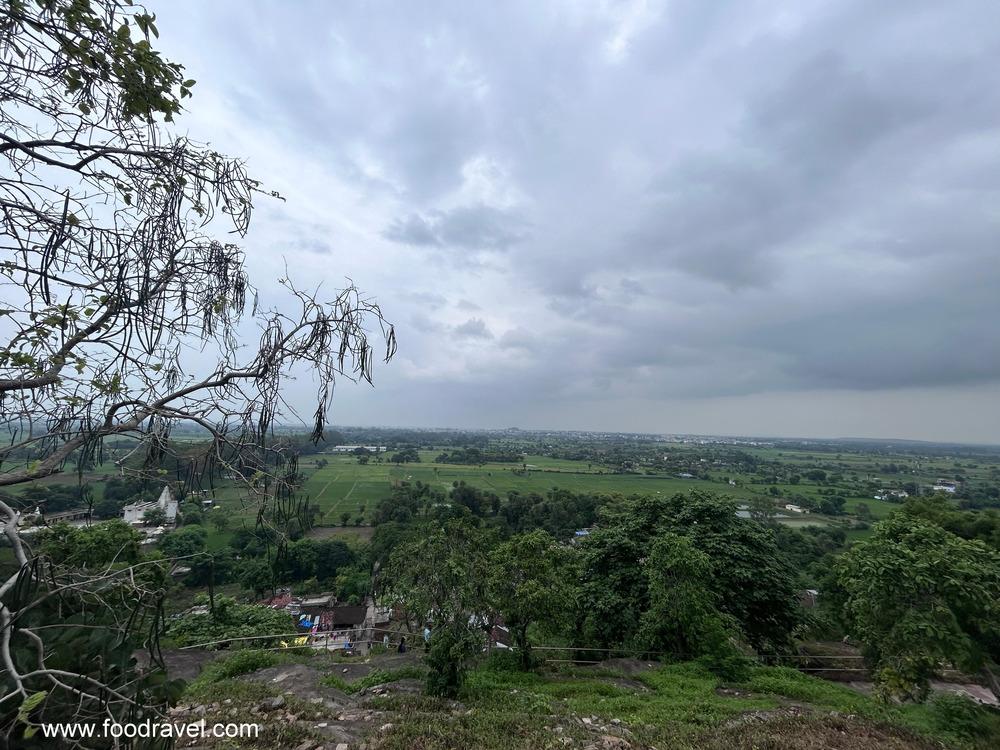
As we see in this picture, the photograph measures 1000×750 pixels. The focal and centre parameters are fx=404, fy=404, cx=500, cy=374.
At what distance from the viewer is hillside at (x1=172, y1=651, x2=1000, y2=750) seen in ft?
14.2

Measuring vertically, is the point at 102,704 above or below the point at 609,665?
above

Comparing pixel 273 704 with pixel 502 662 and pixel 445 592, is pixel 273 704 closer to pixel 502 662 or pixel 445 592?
pixel 445 592

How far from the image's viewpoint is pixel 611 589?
35.2ft

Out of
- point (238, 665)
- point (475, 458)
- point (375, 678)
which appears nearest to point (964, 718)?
point (375, 678)

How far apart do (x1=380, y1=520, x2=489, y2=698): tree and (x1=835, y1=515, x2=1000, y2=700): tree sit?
5.53 m

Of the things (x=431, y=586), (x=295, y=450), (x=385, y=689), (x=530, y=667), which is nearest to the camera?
(x=295, y=450)

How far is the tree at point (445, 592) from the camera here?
5730 millimetres

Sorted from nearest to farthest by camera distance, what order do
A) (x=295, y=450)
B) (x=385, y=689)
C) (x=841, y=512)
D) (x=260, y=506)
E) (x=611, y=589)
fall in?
(x=260, y=506)
(x=295, y=450)
(x=385, y=689)
(x=611, y=589)
(x=841, y=512)

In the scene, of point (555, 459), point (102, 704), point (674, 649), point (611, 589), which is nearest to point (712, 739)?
point (674, 649)

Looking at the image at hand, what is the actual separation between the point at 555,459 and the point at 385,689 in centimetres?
8913

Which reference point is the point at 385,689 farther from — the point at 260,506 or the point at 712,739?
the point at 260,506

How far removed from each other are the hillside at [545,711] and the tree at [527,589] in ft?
2.73

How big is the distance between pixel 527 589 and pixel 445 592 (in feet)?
6.93

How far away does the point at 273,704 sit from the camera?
16.1ft
